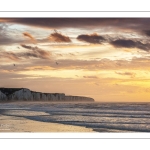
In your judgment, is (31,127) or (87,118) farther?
(87,118)

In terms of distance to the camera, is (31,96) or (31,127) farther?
(31,96)

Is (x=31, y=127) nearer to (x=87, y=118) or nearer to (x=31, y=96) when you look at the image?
(x=31, y=96)

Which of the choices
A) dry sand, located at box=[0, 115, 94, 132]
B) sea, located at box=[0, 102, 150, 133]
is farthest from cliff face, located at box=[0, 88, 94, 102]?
dry sand, located at box=[0, 115, 94, 132]

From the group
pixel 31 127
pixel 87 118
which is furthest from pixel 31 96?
pixel 87 118

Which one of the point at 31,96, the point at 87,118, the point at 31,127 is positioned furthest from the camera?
the point at 87,118

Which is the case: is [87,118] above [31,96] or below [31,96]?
below

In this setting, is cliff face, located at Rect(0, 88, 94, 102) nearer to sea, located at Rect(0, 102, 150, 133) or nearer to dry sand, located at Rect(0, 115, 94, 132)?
sea, located at Rect(0, 102, 150, 133)

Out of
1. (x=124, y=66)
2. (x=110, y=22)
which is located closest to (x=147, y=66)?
(x=124, y=66)

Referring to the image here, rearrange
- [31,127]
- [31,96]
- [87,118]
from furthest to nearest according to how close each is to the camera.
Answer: [87,118] < [31,96] < [31,127]

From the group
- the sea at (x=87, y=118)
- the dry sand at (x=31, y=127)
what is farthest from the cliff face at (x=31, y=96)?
the dry sand at (x=31, y=127)
